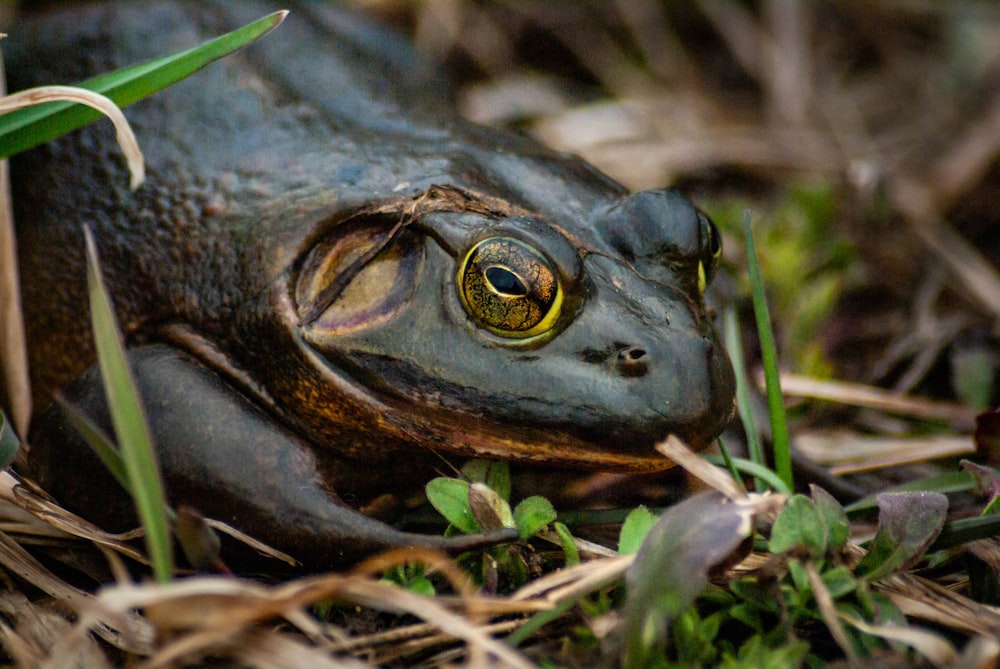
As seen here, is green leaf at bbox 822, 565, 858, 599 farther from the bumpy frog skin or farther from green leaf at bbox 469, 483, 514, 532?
green leaf at bbox 469, 483, 514, 532

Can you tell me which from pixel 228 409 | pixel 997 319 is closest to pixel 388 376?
pixel 228 409

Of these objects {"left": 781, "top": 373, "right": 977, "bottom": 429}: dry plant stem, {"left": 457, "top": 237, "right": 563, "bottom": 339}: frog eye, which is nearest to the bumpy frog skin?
{"left": 457, "top": 237, "right": 563, "bottom": 339}: frog eye

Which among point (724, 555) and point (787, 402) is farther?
point (787, 402)

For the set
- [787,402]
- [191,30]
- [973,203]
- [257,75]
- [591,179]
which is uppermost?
[973,203]

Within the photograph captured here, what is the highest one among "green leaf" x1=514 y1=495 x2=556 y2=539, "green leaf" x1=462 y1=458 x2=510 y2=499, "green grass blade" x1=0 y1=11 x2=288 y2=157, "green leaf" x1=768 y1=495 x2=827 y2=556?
"green grass blade" x1=0 y1=11 x2=288 y2=157

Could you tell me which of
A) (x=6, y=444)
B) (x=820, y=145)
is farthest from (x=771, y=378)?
(x=820, y=145)

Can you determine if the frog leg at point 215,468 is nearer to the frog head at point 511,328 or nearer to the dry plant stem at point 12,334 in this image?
the frog head at point 511,328

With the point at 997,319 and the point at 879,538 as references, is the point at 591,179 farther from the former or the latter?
the point at 997,319
